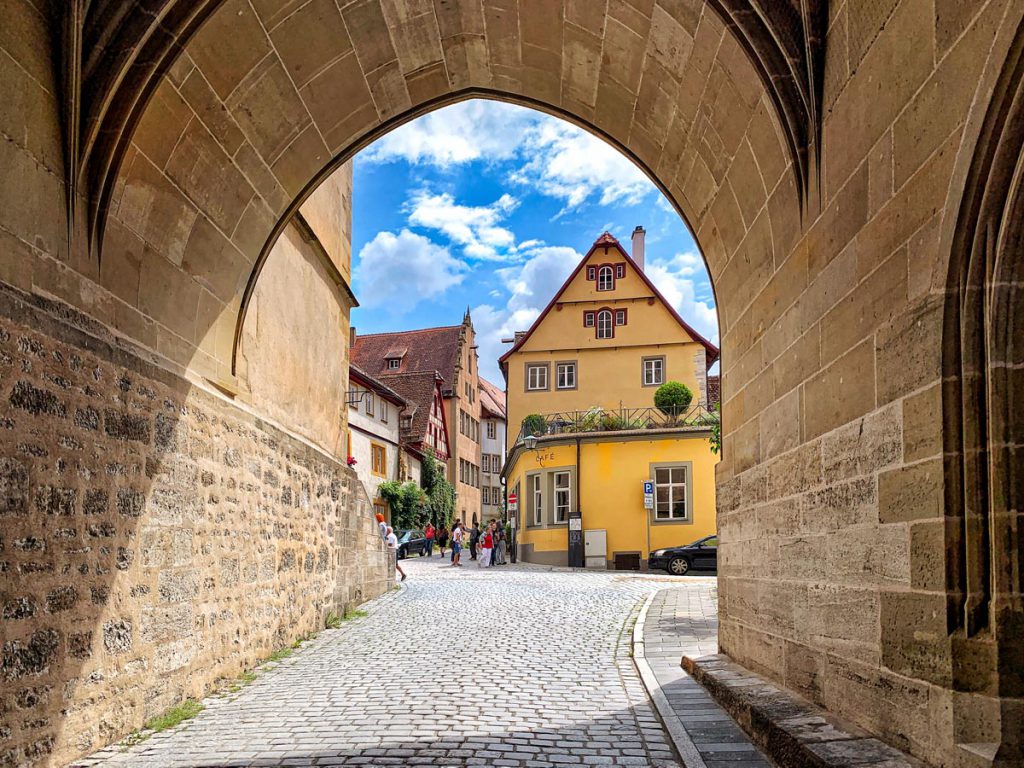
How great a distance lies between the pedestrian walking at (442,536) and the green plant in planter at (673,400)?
12497 millimetres

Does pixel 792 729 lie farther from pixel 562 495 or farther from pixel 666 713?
pixel 562 495

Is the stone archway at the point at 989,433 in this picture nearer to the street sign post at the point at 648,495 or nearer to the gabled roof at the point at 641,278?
the street sign post at the point at 648,495

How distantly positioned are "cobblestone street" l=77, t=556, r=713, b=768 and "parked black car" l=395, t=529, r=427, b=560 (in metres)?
19.8

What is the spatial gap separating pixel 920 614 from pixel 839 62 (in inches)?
103

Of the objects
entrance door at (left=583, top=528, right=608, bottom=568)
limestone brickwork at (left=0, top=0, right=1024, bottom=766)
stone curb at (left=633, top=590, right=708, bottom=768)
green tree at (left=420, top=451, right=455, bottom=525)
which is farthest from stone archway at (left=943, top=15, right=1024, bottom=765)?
green tree at (left=420, top=451, right=455, bottom=525)

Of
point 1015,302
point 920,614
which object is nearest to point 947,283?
point 1015,302

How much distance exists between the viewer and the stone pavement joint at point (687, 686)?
4785 millimetres

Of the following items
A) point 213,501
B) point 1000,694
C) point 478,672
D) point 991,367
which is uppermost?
point 991,367

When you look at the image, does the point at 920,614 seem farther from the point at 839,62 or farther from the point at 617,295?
the point at 617,295

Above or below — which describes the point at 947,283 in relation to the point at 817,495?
above

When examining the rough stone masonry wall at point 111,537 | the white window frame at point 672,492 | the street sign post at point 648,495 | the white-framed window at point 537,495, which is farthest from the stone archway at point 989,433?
the white-framed window at point 537,495

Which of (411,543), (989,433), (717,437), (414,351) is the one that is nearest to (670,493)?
(717,437)

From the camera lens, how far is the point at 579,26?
6.68 m

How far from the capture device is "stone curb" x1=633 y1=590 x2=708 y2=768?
475cm
